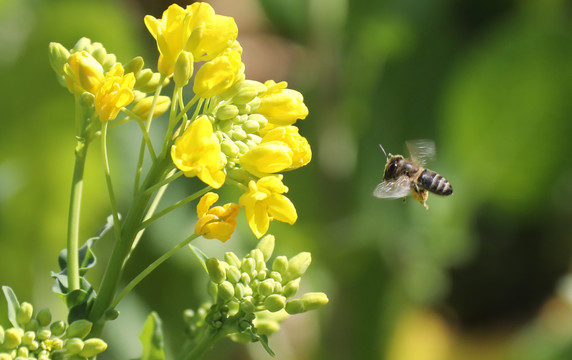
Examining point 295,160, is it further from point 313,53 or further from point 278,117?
point 313,53

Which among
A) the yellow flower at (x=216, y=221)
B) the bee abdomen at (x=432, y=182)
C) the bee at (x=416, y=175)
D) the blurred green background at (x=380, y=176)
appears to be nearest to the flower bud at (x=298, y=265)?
A: the yellow flower at (x=216, y=221)

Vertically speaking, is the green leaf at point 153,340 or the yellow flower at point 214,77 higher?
the yellow flower at point 214,77

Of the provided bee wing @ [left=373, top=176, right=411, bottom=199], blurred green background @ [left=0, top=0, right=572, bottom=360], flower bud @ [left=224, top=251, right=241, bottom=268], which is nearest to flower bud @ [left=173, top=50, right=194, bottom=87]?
flower bud @ [left=224, top=251, right=241, bottom=268]

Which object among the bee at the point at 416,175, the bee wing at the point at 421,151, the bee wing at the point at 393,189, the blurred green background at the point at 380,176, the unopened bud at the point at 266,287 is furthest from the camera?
the blurred green background at the point at 380,176

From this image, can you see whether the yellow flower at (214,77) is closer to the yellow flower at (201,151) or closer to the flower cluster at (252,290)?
the yellow flower at (201,151)

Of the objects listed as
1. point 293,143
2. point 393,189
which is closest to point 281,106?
point 293,143

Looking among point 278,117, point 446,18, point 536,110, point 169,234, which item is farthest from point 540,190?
point 278,117
